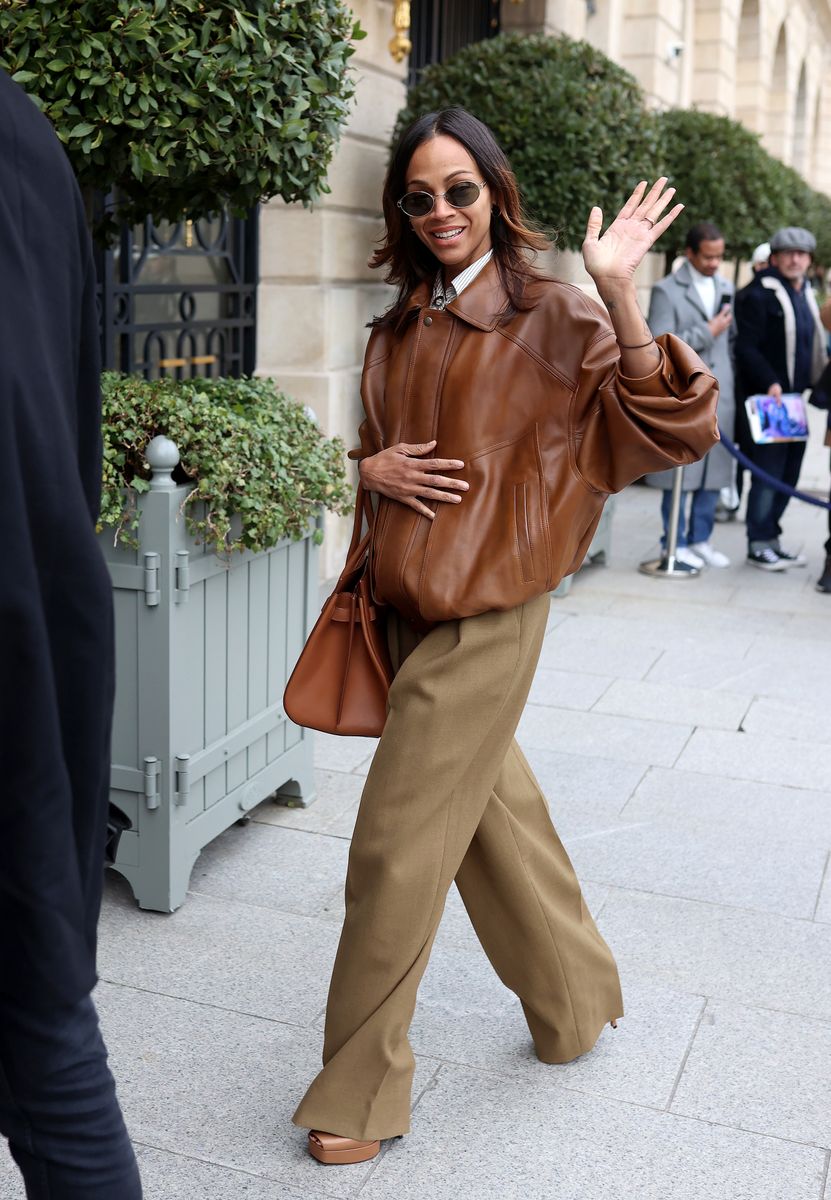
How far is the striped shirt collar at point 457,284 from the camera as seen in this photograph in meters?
2.56

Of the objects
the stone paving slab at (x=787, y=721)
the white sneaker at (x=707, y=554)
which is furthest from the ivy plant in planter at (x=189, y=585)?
the white sneaker at (x=707, y=554)

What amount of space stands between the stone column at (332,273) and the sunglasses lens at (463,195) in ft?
16.4

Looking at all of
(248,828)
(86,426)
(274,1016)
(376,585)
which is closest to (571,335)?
(376,585)

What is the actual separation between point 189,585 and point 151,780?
529mm

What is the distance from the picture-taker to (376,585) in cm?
262

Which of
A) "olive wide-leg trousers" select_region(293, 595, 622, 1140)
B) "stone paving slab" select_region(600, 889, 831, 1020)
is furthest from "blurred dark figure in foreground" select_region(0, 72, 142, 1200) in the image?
"stone paving slab" select_region(600, 889, 831, 1020)

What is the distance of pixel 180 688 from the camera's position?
3637 millimetres

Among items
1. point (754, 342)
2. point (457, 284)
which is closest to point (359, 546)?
point (457, 284)

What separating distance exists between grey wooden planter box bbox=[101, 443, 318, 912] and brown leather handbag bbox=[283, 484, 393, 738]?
0.91 meters

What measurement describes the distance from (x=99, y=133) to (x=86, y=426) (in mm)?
1826

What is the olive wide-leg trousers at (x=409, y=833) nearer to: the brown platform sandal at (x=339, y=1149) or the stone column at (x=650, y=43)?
the brown platform sandal at (x=339, y=1149)

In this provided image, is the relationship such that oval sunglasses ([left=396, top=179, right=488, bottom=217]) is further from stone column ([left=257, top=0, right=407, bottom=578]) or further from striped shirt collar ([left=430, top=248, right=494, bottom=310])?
stone column ([left=257, top=0, right=407, bottom=578])

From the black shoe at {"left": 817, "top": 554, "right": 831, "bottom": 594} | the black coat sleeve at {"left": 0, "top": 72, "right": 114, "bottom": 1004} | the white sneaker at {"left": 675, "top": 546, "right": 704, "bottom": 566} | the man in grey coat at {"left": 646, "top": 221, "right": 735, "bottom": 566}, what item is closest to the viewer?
the black coat sleeve at {"left": 0, "top": 72, "right": 114, "bottom": 1004}

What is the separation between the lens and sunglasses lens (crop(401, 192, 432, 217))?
2.52m
